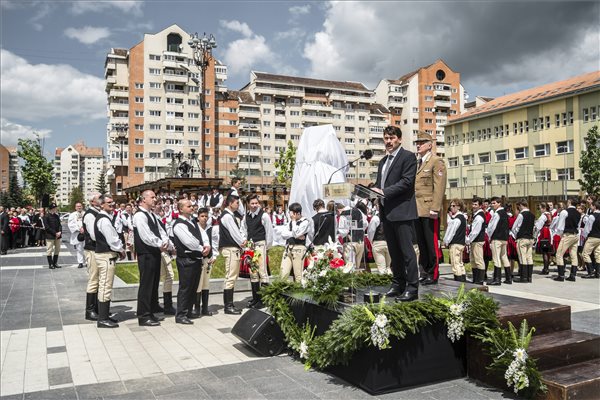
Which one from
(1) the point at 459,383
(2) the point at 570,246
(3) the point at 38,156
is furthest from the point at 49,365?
(3) the point at 38,156

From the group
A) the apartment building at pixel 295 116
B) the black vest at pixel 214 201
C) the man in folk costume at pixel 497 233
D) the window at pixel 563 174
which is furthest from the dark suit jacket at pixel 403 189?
the apartment building at pixel 295 116

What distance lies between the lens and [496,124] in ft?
197

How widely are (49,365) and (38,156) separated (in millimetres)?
37136

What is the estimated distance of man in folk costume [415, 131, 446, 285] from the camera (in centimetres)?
763

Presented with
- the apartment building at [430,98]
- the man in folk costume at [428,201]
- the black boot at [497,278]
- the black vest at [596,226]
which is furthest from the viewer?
the apartment building at [430,98]

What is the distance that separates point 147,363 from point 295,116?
8666 centimetres

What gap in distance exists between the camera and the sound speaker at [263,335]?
6.69 meters

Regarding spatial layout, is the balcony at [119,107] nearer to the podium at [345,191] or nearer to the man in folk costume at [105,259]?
the man in folk costume at [105,259]

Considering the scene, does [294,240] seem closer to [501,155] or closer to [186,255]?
[186,255]

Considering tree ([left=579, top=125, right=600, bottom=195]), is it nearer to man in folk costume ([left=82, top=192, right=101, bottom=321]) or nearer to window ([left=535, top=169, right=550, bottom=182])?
window ([left=535, top=169, right=550, bottom=182])

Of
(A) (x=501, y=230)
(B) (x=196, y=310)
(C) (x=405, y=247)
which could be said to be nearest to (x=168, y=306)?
(B) (x=196, y=310)

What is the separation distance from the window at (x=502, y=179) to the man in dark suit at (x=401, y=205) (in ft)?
98.8

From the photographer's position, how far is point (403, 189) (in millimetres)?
5914

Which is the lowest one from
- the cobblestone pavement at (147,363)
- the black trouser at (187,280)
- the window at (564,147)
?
the cobblestone pavement at (147,363)
